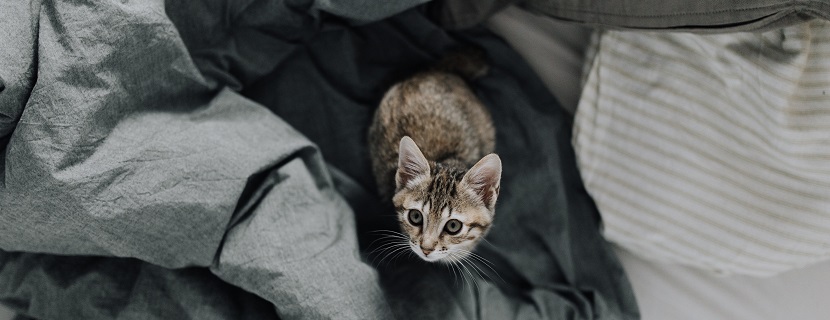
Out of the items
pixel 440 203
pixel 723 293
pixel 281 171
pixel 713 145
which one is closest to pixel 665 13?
pixel 713 145

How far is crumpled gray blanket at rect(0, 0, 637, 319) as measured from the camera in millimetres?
1201

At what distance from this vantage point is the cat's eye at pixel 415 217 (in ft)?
4.39

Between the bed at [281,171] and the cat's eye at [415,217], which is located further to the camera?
the cat's eye at [415,217]

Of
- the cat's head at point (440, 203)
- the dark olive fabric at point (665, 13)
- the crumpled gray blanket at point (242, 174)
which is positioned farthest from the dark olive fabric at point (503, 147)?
the cat's head at point (440, 203)

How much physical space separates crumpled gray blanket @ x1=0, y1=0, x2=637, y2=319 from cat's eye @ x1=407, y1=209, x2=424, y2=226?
0.16 meters

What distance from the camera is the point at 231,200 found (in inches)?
51.3

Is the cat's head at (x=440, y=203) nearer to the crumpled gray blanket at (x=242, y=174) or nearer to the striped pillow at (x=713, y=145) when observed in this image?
the crumpled gray blanket at (x=242, y=174)

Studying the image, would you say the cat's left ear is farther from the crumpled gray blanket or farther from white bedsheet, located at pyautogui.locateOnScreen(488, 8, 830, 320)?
white bedsheet, located at pyautogui.locateOnScreen(488, 8, 830, 320)

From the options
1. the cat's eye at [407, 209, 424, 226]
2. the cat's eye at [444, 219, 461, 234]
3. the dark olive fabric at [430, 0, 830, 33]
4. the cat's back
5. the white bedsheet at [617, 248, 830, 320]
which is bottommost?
the white bedsheet at [617, 248, 830, 320]

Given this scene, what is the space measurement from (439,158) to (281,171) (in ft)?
1.23

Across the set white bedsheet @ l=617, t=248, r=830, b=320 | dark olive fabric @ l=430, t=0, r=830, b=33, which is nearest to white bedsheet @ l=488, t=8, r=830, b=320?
white bedsheet @ l=617, t=248, r=830, b=320

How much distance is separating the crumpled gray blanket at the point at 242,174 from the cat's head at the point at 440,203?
17 centimetres

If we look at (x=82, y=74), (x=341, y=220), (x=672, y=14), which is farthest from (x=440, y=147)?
(x=82, y=74)

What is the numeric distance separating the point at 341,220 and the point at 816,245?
1.09 metres
